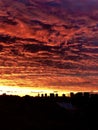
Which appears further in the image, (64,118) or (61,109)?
(61,109)

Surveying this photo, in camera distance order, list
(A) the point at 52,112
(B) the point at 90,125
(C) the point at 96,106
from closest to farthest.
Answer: (B) the point at 90,125
(C) the point at 96,106
(A) the point at 52,112

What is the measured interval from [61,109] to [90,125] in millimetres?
16990

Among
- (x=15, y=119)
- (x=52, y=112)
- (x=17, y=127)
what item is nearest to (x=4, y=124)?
(x=17, y=127)

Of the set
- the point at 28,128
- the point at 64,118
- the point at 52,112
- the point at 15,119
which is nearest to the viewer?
the point at 28,128

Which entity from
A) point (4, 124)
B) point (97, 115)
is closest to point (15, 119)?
point (4, 124)

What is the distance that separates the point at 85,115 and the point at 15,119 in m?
8.13

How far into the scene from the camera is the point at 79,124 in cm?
3738

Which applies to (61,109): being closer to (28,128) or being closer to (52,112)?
(52,112)

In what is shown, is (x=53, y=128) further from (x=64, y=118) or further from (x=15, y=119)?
(x=64, y=118)

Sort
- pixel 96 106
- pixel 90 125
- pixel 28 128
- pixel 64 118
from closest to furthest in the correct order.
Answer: pixel 28 128, pixel 90 125, pixel 96 106, pixel 64 118

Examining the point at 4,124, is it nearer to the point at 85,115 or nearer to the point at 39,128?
the point at 39,128

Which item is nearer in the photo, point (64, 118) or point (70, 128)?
point (70, 128)

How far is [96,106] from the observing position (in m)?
42.1

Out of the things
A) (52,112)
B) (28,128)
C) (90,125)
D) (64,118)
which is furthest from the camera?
(52,112)
